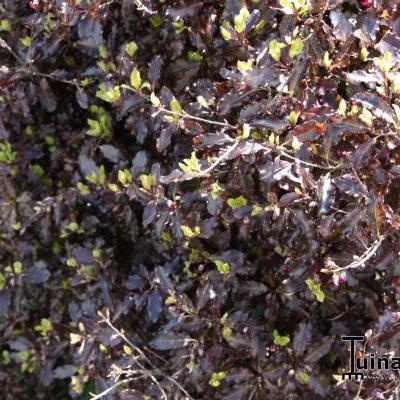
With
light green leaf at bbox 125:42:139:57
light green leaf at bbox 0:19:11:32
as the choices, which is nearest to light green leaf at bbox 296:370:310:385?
light green leaf at bbox 125:42:139:57

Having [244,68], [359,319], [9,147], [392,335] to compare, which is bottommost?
[359,319]

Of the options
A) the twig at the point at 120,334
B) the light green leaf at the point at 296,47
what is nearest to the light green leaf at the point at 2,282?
the twig at the point at 120,334

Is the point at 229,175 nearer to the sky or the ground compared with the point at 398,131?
nearer to the ground

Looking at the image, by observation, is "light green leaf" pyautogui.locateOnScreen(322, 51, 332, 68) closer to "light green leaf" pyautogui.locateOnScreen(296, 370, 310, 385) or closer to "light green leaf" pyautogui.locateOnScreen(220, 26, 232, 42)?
"light green leaf" pyautogui.locateOnScreen(220, 26, 232, 42)

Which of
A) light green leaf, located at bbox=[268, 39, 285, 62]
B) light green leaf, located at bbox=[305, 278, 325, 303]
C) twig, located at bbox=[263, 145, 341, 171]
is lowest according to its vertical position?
light green leaf, located at bbox=[305, 278, 325, 303]

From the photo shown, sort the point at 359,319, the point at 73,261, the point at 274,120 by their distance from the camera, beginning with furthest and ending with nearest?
the point at 73,261
the point at 359,319
the point at 274,120

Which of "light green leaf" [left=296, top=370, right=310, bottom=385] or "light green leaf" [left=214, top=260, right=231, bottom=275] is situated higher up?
"light green leaf" [left=214, top=260, right=231, bottom=275]

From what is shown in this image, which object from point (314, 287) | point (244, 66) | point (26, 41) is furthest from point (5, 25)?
point (314, 287)

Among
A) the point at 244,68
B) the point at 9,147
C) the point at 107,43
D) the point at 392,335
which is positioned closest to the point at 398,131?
the point at 244,68

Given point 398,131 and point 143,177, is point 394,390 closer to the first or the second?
point 398,131
